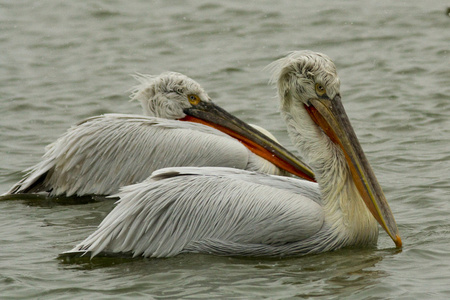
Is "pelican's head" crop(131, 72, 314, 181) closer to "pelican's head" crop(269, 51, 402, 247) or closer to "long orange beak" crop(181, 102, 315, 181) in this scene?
"long orange beak" crop(181, 102, 315, 181)

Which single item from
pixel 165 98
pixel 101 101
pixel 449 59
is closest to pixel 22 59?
pixel 101 101

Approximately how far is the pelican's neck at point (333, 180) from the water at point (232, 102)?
0.54 ft

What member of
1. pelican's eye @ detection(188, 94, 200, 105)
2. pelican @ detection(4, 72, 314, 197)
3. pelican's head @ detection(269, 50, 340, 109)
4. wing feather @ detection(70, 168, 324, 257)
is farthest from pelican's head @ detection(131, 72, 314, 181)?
wing feather @ detection(70, 168, 324, 257)

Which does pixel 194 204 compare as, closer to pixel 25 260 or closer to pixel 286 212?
pixel 286 212

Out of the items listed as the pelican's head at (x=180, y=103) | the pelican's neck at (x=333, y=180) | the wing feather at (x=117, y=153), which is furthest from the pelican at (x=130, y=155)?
the pelican's neck at (x=333, y=180)

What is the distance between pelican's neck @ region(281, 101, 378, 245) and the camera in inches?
229

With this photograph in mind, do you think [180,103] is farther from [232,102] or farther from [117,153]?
[232,102]

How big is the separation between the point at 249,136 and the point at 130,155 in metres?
1.06

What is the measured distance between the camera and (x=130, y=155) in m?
7.37

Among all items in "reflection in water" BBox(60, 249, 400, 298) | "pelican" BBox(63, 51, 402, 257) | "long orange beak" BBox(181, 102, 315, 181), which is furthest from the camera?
"long orange beak" BBox(181, 102, 315, 181)

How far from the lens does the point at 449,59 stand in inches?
440

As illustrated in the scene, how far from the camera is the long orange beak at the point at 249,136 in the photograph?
7426 millimetres

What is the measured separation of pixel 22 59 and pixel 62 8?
2.38m

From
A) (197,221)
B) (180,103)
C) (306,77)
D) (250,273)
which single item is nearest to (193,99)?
(180,103)
